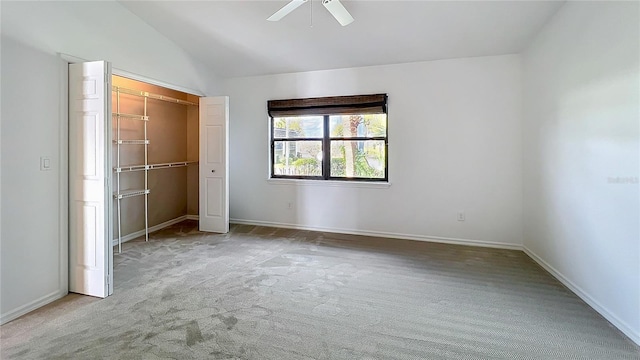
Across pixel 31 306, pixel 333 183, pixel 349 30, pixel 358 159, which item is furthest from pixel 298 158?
pixel 31 306

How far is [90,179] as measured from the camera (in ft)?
9.57

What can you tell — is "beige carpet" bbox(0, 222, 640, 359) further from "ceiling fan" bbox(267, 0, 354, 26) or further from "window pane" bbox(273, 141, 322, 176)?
"ceiling fan" bbox(267, 0, 354, 26)

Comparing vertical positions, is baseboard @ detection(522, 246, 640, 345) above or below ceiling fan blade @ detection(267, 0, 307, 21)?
below

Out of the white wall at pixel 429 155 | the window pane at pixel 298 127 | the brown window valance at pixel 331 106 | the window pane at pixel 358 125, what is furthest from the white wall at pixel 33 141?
the window pane at pixel 358 125

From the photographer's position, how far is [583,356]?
81.8 inches

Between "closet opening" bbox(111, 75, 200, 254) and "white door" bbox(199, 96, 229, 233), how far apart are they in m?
0.64

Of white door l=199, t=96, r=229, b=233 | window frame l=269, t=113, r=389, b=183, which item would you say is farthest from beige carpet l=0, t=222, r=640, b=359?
window frame l=269, t=113, r=389, b=183

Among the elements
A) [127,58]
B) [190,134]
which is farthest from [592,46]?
[190,134]

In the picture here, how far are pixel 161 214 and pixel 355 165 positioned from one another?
329cm

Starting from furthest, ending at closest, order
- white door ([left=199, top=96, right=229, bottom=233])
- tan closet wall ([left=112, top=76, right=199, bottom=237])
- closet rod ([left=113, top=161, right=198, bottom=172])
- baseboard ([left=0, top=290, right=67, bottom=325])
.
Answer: white door ([left=199, top=96, right=229, bottom=233])
tan closet wall ([left=112, top=76, right=199, bottom=237])
closet rod ([left=113, top=161, right=198, bottom=172])
baseboard ([left=0, top=290, right=67, bottom=325])

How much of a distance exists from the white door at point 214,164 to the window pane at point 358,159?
5.56ft

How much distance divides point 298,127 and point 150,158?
2398 millimetres

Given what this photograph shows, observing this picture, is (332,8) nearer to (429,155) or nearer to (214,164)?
(429,155)

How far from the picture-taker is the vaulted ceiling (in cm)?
341
